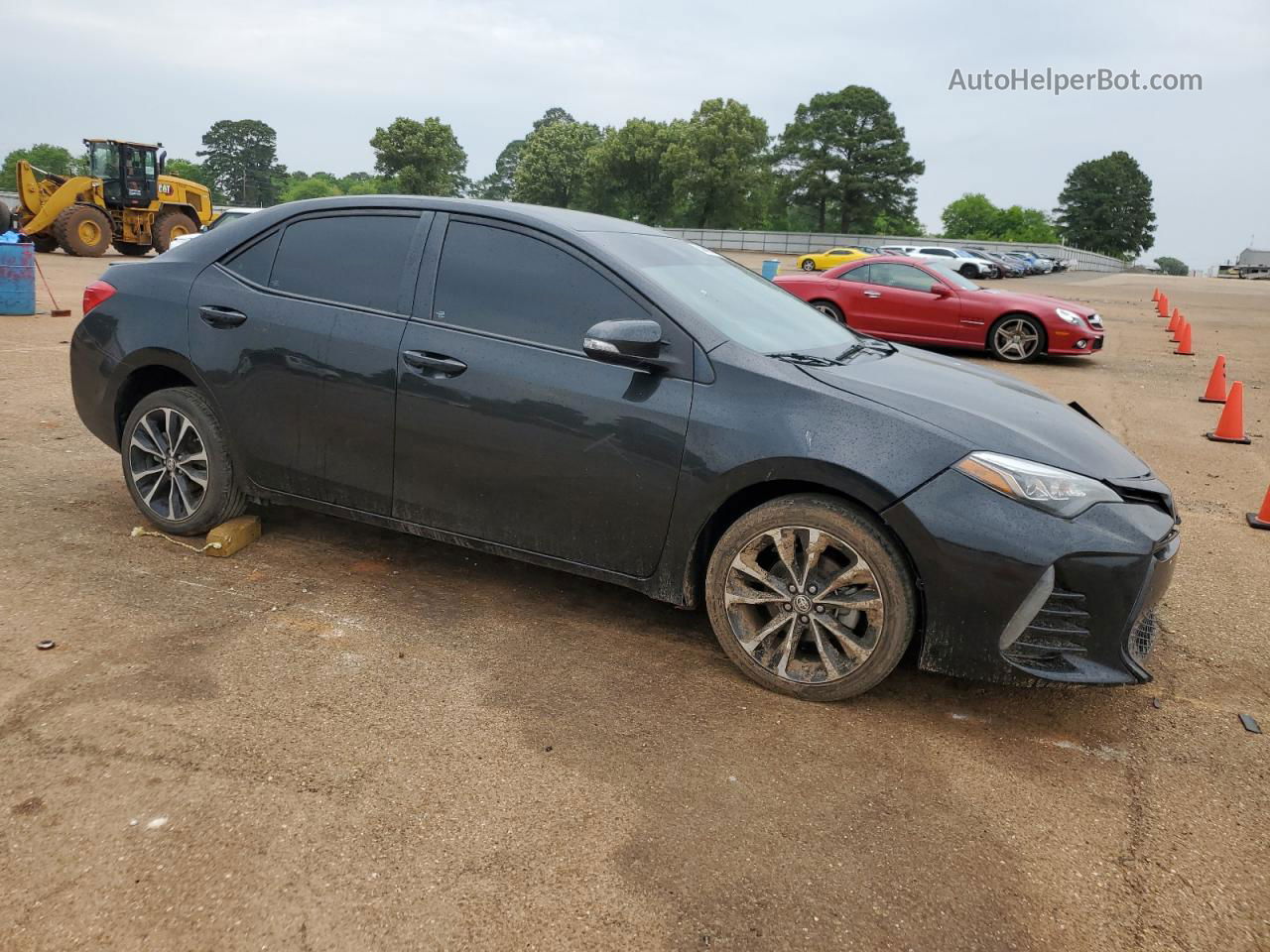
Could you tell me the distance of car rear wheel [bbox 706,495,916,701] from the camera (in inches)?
125

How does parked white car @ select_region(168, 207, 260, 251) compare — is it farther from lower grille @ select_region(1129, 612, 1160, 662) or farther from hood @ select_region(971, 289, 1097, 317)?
hood @ select_region(971, 289, 1097, 317)

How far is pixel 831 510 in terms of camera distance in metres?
3.21

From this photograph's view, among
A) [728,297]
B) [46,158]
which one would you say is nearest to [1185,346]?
[728,297]

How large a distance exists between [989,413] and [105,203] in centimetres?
2570

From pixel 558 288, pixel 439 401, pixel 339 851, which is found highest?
pixel 558 288

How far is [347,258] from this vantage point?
13.5 ft

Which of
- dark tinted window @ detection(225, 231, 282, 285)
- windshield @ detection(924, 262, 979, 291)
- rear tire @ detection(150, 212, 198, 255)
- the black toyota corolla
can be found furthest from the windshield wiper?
rear tire @ detection(150, 212, 198, 255)

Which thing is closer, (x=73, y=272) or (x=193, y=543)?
(x=193, y=543)

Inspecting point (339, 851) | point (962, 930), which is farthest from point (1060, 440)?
point (339, 851)

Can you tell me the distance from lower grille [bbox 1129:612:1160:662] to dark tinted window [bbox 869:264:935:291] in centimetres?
1059

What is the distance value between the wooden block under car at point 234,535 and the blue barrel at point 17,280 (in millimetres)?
10069

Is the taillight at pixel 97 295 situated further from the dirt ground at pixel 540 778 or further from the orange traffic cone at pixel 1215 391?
the orange traffic cone at pixel 1215 391

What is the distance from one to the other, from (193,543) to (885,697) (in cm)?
323

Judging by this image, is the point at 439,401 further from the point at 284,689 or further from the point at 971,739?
the point at 971,739
